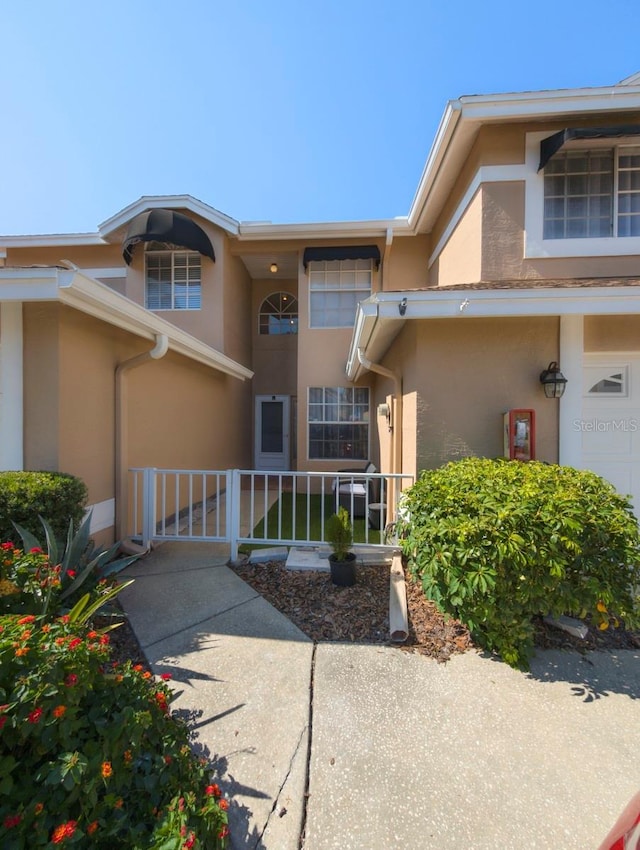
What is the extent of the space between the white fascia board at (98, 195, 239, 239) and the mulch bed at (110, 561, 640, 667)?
27.8ft

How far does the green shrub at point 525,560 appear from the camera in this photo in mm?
2703

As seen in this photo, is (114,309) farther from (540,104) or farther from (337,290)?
(337,290)

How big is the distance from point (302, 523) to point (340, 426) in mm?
3870

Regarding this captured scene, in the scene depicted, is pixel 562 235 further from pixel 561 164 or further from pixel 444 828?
pixel 444 828

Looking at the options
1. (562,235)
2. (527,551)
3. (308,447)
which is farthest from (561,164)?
(308,447)

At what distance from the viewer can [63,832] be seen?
42.6 inches

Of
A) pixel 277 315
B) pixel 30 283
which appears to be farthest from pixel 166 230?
pixel 30 283

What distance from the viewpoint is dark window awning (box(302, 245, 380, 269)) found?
9.38 metres

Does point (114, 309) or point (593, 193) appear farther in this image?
point (593, 193)

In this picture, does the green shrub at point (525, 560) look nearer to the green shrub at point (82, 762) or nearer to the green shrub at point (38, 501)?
the green shrub at point (82, 762)

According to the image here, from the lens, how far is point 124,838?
47.9 inches

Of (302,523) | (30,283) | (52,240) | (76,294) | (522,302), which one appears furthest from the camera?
(52,240)

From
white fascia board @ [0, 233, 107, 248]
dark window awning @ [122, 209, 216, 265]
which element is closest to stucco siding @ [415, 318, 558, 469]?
dark window awning @ [122, 209, 216, 265]

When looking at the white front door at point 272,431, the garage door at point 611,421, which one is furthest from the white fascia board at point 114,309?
the white front door at point 272,431
